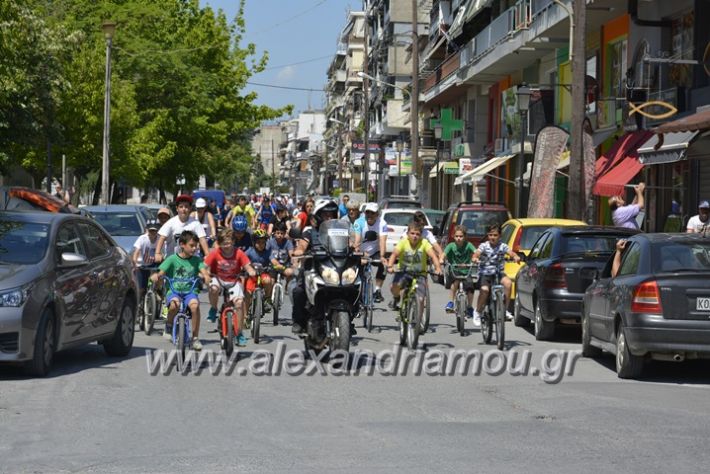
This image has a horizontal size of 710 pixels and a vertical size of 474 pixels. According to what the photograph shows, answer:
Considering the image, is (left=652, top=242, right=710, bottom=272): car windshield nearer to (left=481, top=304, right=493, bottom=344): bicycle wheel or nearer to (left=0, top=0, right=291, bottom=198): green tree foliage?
(left=481, top=304, right=493, bottom=344): bicycle wheel

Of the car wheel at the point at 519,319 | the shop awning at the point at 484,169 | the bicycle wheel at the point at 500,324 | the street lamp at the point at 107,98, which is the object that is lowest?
the car wheel at the point at 519,319

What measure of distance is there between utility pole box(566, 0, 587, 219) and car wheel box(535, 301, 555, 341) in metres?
8.63

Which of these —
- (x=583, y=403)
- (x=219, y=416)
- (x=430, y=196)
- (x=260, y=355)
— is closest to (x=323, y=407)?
(x=219, y=416)

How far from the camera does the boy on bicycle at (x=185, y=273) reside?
1409 centimetres

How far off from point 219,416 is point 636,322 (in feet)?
15.3

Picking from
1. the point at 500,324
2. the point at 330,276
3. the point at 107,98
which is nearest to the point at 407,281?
the point at 500,324

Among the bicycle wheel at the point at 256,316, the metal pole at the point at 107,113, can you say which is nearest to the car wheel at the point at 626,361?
the bicycle wheel at the point at 256,316

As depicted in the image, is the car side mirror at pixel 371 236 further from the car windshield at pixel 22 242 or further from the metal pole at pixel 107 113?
the metal pole at pixel 107 113

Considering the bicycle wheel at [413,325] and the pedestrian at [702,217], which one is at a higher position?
the pedestrian at [702,217]

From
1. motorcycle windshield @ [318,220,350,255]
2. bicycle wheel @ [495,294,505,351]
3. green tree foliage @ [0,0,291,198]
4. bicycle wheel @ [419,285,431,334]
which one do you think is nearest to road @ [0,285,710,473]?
motorcycle windshield @ [318,220,350,255]

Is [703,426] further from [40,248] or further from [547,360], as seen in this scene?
[40,248]

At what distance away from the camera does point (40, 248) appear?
41.9ft

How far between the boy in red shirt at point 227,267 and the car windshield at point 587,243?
509cm

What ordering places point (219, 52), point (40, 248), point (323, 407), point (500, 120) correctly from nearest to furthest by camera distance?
point (323, 407)
point (40, 248)
point (500, 120)
point (219, 52)
